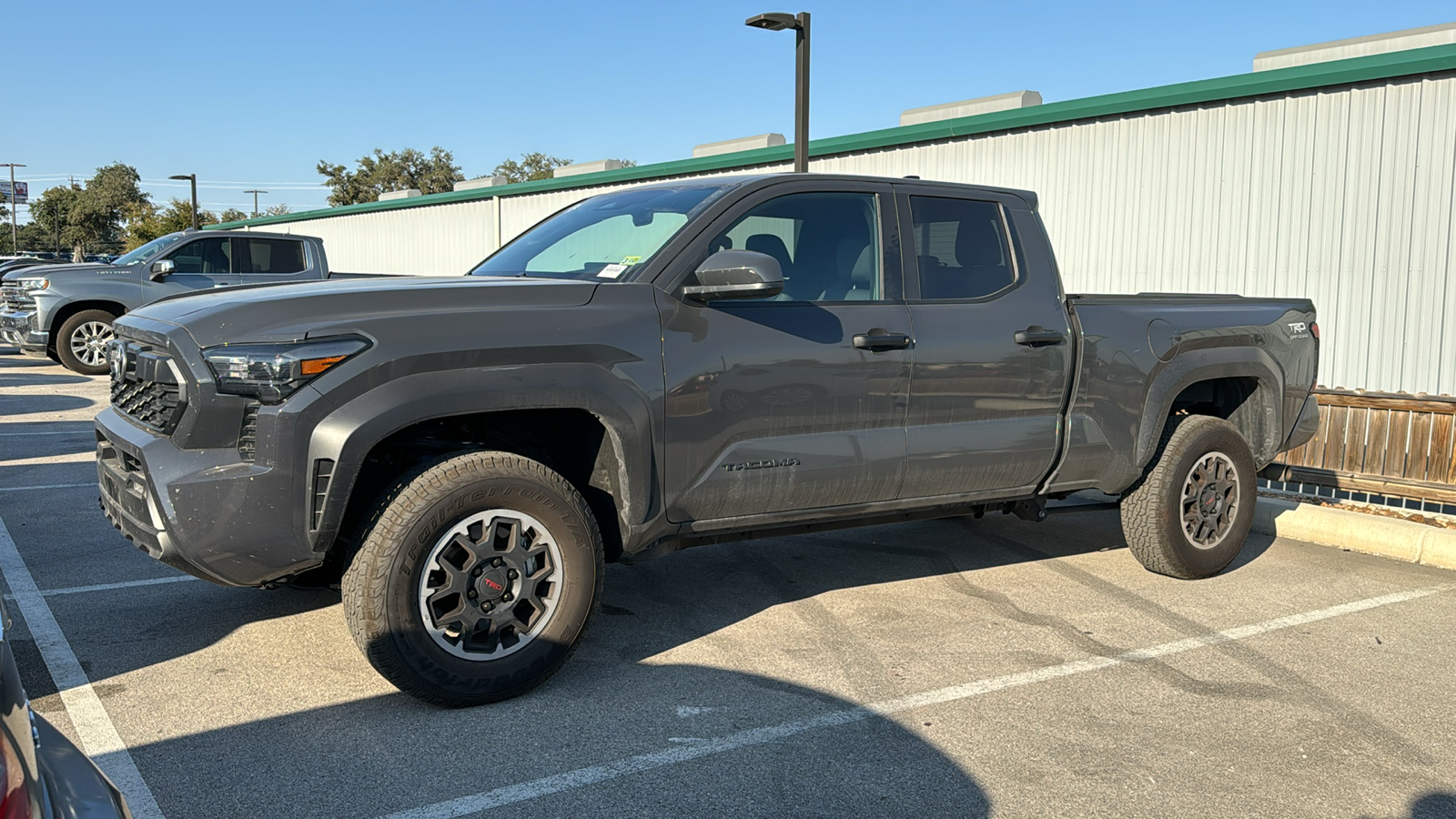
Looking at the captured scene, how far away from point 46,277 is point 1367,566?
Answer: 1504cm

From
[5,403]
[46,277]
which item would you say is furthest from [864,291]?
[46,277]

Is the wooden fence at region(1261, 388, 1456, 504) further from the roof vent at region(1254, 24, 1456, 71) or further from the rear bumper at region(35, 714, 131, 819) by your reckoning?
the rear bumper at region(35, 714, 131, 819)

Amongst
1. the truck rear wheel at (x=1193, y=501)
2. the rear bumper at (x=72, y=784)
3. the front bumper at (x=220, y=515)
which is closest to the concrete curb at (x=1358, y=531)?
the truck rear wheel at (x=1193, y=501)

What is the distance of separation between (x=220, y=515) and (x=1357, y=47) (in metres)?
11.8

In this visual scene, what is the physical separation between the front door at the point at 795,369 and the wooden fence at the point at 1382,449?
15.7 ft

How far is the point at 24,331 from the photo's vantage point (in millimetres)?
15023

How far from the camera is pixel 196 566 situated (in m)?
3.81

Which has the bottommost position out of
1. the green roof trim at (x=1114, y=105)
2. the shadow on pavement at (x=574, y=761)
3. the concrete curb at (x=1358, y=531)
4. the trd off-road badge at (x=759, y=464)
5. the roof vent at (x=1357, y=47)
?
the concrete curb at (x=1358, y=531)

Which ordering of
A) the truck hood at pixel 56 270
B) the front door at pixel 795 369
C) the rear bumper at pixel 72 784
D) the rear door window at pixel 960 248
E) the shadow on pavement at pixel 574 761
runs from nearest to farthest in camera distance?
1. the rear bumper at pixel 72 784
2. the shadow on pavement at pixel 574 761
3. the front door at pixel 795 369
4. the rear door window at pixel 960 248
5. the truck hood at pixel 56 270

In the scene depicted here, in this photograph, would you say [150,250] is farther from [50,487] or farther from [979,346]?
[979,346]

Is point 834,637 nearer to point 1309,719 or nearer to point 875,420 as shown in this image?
point 875,420

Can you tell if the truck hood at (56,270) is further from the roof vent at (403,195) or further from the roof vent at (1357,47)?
the roof vent at (403,195)

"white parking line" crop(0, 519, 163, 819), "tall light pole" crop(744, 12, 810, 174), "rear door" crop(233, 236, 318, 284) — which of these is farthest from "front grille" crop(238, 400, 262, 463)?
"rear door" crop(233, 236, 318, 284)

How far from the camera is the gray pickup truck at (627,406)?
3811 millimetres
